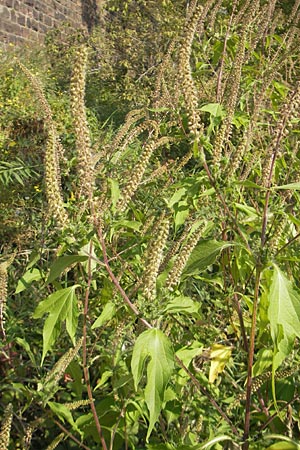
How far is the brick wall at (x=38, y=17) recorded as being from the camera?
1391 centimetres


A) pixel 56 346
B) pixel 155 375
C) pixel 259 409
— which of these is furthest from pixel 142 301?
pixel 56 346

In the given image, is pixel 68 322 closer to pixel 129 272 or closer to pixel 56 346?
pixel 129 272

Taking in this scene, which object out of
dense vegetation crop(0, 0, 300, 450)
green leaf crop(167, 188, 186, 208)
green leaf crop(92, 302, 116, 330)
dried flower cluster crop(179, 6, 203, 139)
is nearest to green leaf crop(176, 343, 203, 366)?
dense vegetation crop(0, 0, 300, 450)

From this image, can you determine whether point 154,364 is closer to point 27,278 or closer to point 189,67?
point 189,67

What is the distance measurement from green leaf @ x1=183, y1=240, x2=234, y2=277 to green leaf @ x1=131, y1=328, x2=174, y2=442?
28 centimetres

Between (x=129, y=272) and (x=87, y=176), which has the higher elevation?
(x=87, y=176)

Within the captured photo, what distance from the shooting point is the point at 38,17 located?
15.2 meters

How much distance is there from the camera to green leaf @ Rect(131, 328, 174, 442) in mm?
1856

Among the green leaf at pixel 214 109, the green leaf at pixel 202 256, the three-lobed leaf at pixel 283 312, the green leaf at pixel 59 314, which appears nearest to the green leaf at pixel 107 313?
the green leaf at pixel 59 314

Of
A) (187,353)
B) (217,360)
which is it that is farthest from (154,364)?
(217,360)

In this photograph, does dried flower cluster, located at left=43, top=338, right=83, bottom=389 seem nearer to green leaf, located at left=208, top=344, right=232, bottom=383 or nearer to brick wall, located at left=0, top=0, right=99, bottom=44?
green leaf, located at left=208, top=344, right=232, bottom=383

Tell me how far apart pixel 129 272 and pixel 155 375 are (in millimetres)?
869

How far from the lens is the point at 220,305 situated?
294 cm

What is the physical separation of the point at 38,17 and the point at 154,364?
14691 mm
